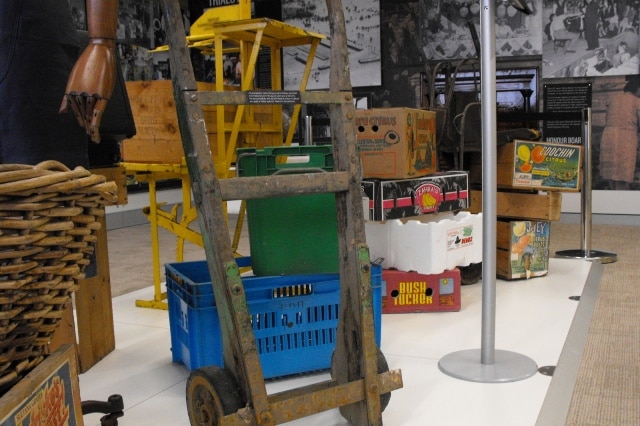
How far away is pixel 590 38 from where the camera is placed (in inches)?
238

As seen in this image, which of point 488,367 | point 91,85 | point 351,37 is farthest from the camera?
point 351,37

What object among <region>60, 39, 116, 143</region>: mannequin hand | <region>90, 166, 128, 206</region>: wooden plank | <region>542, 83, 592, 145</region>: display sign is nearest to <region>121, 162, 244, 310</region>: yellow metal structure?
<region>90, 166, 128, 206</region>: wooden plank

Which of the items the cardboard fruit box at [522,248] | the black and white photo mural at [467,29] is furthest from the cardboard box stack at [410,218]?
the black and white photo mural at [467,29]

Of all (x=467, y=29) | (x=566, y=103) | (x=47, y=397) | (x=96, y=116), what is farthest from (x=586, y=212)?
(x=47, y=397)

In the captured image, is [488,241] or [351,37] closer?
[488,241]

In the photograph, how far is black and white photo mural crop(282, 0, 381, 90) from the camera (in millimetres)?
6789

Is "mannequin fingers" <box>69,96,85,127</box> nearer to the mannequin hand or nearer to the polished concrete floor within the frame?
the mannequin hand

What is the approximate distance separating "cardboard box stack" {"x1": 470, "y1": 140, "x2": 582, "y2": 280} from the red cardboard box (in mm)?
732

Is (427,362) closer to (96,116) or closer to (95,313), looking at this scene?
(95,313)

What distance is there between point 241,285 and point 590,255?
337 cm

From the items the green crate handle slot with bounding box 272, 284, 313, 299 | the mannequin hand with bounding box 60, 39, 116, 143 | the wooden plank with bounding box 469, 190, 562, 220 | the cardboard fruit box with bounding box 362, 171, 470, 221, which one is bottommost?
the green crate handle slot with bounding box 272, 284, 313, 299

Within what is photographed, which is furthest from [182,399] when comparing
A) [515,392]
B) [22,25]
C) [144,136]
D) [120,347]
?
[144,136]

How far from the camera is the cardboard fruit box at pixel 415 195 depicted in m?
3.03

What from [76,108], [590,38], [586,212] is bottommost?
[586,212]
